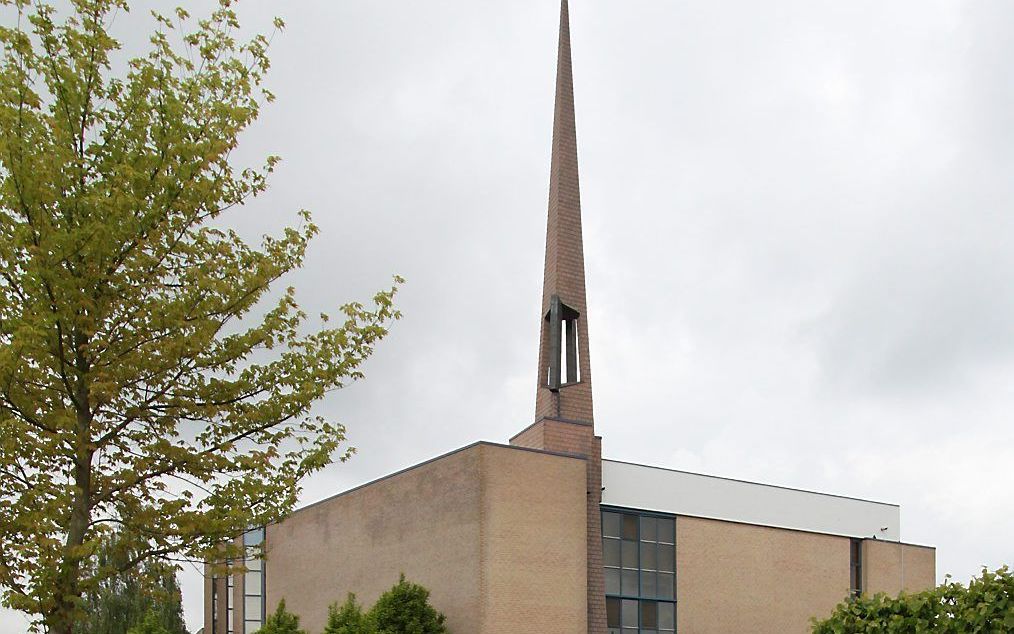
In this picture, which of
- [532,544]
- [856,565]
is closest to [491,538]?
[532,544]

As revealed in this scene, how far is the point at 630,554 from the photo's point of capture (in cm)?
3036

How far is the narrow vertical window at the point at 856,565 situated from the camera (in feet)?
118

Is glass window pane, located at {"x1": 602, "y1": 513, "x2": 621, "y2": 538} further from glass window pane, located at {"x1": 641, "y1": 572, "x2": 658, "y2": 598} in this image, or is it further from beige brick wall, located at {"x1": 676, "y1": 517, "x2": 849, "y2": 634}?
beige brick wall, located at {"x1": 676, "y1": 517, "x2": 849, "y2": 634}

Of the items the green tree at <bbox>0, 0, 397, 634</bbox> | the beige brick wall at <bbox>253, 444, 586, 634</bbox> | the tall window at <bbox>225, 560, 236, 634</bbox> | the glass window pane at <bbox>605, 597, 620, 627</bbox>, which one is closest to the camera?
the green tree at <bbox>0, 0, 397, 634</bbox>

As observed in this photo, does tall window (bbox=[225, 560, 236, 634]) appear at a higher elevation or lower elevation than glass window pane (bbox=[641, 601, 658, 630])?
lower

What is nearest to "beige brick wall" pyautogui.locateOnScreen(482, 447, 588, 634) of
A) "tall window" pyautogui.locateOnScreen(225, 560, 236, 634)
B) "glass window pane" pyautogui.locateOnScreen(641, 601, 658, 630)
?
"glass window pane" pyautogui.locateOnScreen(641, 601, 658, 630)

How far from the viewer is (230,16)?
44.7 ft

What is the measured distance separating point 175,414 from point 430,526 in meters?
17.3

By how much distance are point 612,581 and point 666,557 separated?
214 centimetres

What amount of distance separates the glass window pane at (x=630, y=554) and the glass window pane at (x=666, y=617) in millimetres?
1574

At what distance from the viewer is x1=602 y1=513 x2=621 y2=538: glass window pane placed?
3000 cm

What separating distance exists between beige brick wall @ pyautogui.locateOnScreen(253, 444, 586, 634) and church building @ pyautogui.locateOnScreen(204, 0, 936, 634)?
0.14 feet

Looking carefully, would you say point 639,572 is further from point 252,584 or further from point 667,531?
point 252,584

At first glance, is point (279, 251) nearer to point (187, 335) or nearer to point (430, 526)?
point (187, 335)
